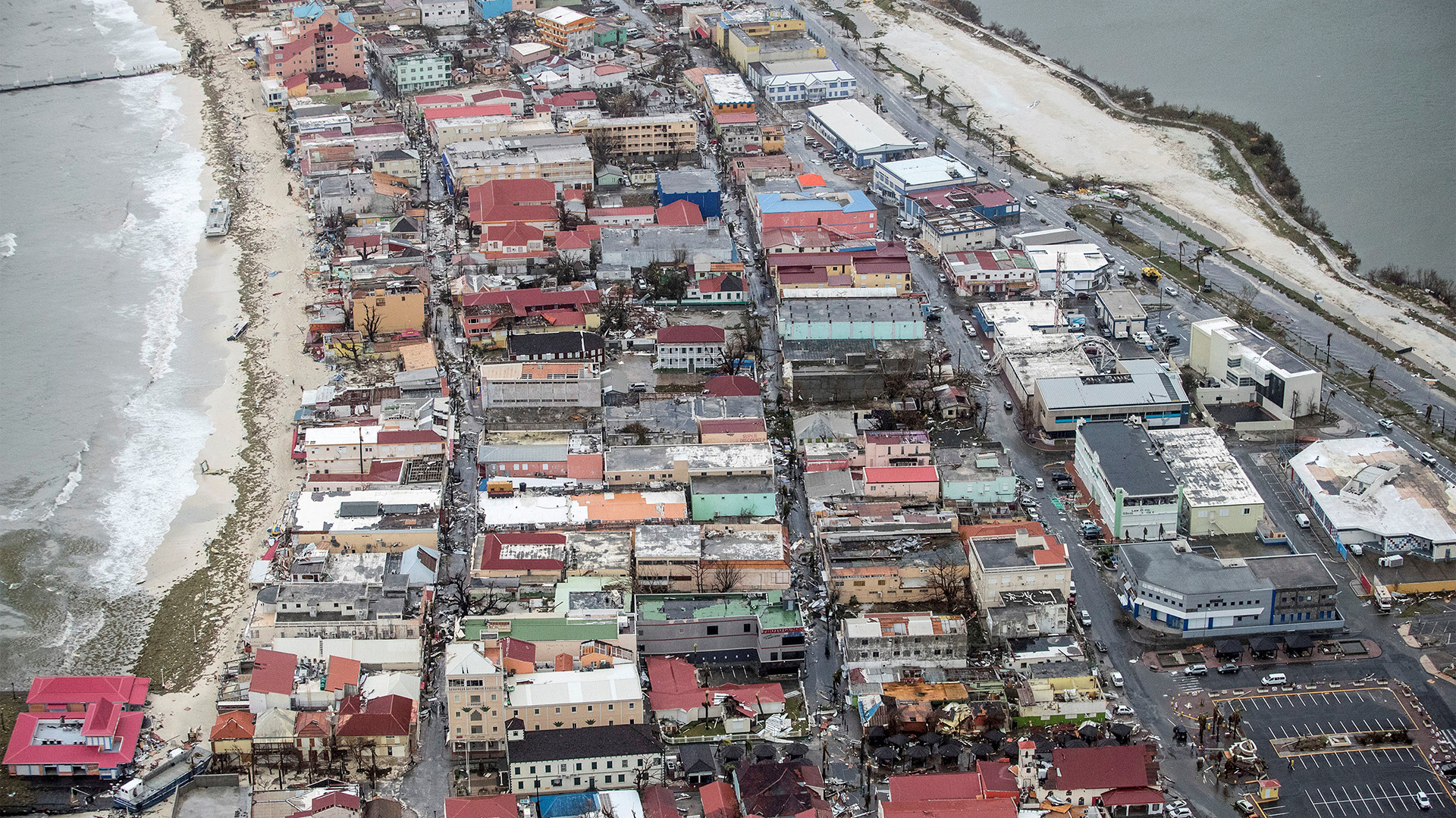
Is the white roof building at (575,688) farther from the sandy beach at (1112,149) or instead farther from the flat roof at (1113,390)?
the sandy beach at (1112,149)

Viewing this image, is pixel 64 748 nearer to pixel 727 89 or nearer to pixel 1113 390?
pixel 1113 390

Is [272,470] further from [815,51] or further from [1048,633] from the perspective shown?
[815,51]

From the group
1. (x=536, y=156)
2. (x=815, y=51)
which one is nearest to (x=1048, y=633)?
(x=536, y=156)

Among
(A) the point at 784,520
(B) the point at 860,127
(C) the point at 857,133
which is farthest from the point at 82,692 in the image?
(B) the point at 860,127

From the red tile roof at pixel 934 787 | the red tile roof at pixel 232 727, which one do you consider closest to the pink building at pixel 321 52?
the red tile roof at pixel 232 727

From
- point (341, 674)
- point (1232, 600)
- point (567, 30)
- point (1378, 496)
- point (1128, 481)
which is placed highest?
point (567, 30)

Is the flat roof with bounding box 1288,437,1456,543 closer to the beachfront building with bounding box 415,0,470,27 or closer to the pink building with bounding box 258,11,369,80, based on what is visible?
the pink building with bounding box 258,11,369,80
